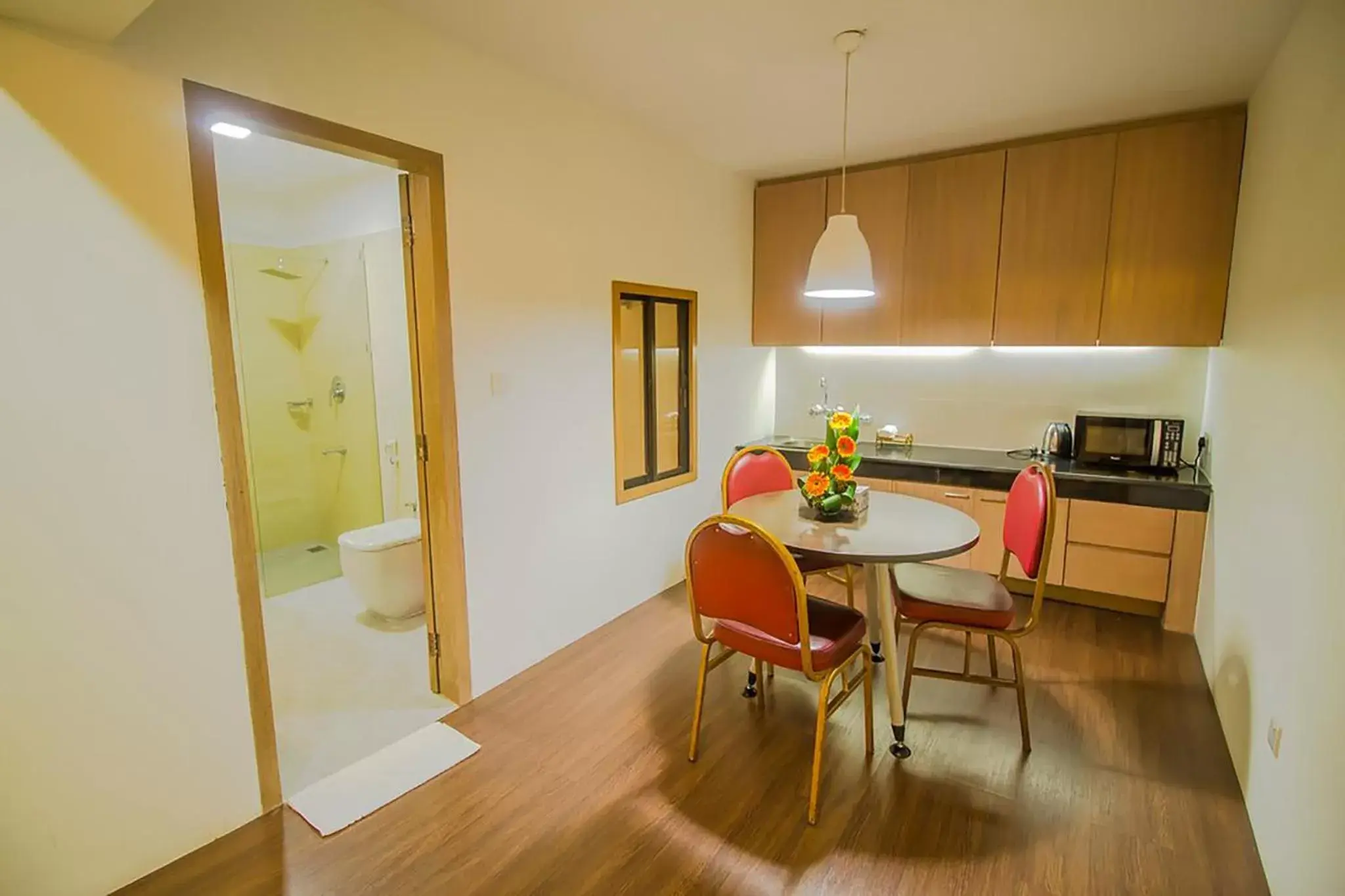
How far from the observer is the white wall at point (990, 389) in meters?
3.63

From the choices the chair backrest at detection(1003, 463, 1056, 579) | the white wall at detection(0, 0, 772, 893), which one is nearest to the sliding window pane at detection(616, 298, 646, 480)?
the white wall at detection(0, 0, 772, 893)

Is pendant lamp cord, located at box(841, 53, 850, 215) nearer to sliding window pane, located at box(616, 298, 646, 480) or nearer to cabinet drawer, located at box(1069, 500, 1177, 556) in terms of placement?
sliding window pane, located at box(616, 298, 646, 480)

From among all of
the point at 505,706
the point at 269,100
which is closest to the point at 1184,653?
the point at 505,706

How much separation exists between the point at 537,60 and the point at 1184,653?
401 centimetres

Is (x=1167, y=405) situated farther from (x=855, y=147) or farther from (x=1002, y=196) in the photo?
(x=855, y=147)

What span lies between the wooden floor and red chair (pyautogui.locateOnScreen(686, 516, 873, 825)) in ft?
0.59

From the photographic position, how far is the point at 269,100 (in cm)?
190

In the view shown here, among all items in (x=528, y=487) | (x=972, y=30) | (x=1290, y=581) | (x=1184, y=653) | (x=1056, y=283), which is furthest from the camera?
(x=1056, y=283)

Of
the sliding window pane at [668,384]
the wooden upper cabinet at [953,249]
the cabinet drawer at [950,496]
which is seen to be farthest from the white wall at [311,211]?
the cabinet drawer at [950,496]

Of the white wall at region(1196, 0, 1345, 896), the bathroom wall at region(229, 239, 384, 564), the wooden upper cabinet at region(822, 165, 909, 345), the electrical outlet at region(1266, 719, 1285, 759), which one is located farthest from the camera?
the bathroom wall at region(229, 239, 384, 564)

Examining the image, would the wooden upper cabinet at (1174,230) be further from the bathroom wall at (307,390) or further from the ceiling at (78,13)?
the bathroom wall at (307,390)

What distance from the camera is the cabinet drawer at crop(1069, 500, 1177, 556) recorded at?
10.7 feet

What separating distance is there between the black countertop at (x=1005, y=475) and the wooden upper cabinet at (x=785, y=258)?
826 millimetres

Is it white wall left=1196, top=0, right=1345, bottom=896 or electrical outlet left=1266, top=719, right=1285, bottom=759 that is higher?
white wall left=1196, top=0, right=1345, bottom=896
